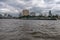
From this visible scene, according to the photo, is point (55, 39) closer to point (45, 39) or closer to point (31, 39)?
point (45, 39)

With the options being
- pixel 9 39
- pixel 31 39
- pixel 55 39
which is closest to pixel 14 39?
pixel 9 39

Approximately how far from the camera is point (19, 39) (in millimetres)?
14523

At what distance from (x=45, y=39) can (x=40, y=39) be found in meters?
0.60

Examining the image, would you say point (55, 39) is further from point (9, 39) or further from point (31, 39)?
point (9, 39)

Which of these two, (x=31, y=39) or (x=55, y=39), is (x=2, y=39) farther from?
(x=55, y=39)

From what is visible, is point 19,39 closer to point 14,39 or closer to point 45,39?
point 14,39

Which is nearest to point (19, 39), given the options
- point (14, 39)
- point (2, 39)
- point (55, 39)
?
point (14, 39)

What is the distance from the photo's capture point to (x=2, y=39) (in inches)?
565

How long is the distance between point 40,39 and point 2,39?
452 cm

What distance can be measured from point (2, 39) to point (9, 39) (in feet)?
2.67

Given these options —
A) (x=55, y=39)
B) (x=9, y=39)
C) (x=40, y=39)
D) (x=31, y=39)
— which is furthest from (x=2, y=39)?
(x=55, y=39)

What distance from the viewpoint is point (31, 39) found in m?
14.7

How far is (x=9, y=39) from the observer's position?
1441 cm

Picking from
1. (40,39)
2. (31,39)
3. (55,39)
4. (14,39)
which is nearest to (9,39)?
(14,39)
